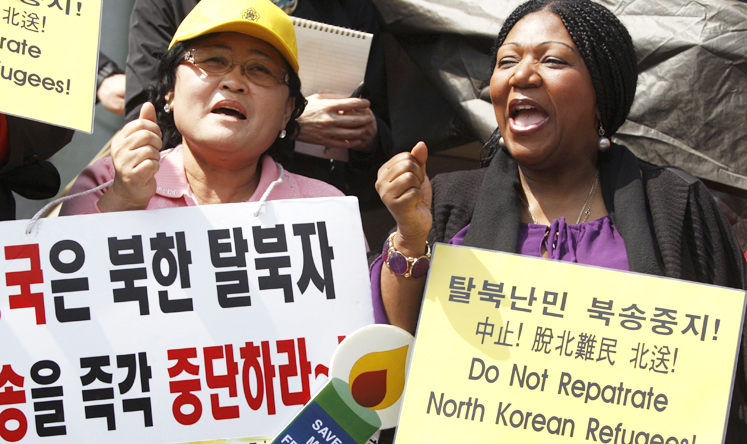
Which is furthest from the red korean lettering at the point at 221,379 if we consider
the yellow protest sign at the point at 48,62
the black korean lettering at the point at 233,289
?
the yellow protest sign at the point at 48,62

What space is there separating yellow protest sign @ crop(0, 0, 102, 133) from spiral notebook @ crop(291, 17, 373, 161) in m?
0.84

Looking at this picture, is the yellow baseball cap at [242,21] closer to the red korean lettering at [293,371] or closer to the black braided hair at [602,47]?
the black braided hair at [602,47]

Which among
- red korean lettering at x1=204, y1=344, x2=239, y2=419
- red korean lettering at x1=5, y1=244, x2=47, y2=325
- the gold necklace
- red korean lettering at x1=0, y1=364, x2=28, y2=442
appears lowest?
red korean lettering at x1=0, y1=364, x2=28, y2=442

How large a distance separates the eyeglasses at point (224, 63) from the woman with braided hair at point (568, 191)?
63 centimetres

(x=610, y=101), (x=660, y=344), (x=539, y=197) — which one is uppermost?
(x=610, y=101)

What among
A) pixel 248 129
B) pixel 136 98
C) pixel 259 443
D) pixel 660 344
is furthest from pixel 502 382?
pixel 136 98

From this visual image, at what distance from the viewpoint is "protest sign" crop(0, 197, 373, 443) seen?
1.68 meters

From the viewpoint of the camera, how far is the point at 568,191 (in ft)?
7.15

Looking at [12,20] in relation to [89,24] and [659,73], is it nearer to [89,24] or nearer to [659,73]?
[89,24]

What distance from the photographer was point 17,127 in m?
1.99

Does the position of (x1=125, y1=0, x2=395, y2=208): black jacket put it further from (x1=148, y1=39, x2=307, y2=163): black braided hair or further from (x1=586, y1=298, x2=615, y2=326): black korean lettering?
(x1=586, y1=298, x2=615, y2=326): black korean lettering

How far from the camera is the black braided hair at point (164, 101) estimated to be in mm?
2162

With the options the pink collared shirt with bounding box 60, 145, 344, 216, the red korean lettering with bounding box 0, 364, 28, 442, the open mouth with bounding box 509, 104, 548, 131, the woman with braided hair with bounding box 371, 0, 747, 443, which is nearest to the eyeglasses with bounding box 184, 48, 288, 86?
the pink collared shirt with bounding box 60, 145, 344, 216

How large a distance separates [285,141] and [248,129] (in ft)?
1.50
